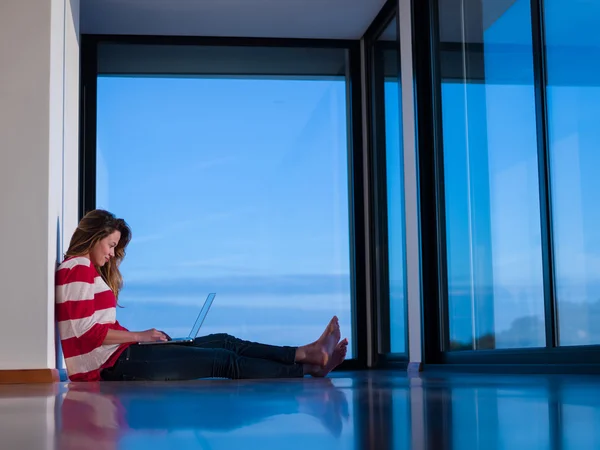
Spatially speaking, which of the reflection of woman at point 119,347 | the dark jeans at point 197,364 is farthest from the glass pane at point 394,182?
the dark jeans at point 197,364

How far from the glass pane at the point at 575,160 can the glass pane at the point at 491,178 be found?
16cm

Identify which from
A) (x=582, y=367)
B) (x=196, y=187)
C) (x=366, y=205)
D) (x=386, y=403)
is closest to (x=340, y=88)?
(x=366, y=205)

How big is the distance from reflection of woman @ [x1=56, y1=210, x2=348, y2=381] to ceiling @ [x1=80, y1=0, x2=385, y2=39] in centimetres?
217

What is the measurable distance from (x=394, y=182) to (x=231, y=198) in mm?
1181

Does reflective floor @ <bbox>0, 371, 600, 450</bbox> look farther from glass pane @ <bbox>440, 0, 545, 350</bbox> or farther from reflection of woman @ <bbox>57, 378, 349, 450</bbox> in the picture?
glass pane @ <bbox>440, 0, 545, 350</bbox>

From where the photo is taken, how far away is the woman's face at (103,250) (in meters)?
3.64

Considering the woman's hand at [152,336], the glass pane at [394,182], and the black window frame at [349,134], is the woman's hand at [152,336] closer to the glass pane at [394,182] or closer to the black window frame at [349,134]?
the glass pane at [394,182]

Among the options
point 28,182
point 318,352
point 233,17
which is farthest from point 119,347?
point 233,17

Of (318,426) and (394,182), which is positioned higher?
(394,182)

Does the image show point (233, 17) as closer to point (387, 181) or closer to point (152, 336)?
point (387, 181)

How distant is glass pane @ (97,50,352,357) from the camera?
5762 mm

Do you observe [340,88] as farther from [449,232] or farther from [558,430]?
[558,430]

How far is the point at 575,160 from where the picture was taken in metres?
3.06

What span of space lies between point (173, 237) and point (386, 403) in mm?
4578
